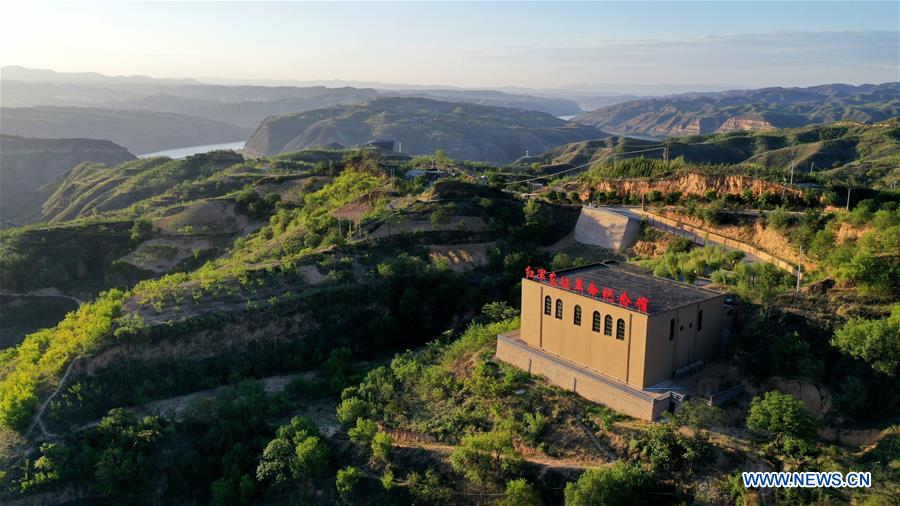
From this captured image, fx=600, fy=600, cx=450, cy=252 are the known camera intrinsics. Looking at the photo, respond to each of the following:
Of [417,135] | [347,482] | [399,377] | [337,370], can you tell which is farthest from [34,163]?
[347,482]

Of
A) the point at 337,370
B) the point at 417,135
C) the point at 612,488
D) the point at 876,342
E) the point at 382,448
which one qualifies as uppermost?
the point at 417,135

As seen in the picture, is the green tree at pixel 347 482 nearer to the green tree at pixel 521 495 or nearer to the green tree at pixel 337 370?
the green tree at pixel 521 495

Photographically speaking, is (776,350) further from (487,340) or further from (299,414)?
(299,414)

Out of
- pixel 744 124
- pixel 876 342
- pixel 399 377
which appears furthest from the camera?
pixel 744 124

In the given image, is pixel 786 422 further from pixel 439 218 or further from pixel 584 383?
pixel 439 218

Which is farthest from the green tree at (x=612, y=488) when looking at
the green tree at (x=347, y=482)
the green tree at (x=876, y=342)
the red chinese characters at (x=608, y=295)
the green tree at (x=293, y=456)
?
the green tree at (x=293, y=456)

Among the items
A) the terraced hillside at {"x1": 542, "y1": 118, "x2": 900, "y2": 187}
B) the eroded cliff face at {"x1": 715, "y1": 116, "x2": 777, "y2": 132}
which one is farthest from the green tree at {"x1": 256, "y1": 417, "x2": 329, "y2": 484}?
the eroded cliff face at {"x1": 715, "y1": 116, "x2": 777, "y2": 132}
